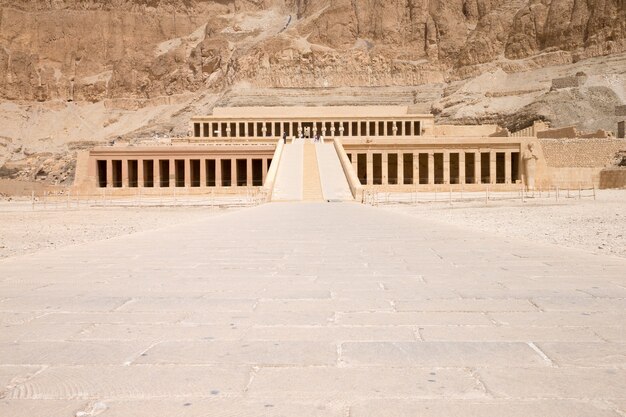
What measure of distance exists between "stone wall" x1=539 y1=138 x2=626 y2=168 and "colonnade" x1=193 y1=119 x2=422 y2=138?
23.5 m

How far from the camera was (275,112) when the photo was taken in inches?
3172

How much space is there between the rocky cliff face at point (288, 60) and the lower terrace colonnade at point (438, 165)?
14.6m

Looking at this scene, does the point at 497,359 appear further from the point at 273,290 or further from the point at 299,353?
the point at 273,290

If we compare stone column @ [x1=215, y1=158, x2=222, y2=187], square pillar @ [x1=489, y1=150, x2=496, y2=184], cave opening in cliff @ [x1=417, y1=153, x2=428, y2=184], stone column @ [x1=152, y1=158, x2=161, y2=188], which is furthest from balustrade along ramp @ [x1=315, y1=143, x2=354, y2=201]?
square pillar @ [x1=489, y1=150, x2=496, y2=184]

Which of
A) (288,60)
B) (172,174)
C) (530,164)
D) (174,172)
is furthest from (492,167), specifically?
(288,60)

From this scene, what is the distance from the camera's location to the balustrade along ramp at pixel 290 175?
1347 inches

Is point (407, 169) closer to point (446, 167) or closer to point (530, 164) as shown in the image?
point (446, 167)

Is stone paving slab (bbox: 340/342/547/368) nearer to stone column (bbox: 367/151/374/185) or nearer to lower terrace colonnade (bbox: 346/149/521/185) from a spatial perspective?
lower terrace colonnade (bbox: 346/149/521/185)

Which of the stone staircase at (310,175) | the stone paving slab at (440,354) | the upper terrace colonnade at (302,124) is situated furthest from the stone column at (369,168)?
the stone paving slab at (440,354)

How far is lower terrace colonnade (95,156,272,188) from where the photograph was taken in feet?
170

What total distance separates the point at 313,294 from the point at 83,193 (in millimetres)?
46592

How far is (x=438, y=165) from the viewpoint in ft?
198

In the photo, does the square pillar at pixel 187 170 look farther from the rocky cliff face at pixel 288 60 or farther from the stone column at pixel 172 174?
the rocky cliff face at pixel 288 60

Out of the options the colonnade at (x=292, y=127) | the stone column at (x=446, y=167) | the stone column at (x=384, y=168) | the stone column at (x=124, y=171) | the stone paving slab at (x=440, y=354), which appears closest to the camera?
the stone paving slab at (x=440, y=354)
